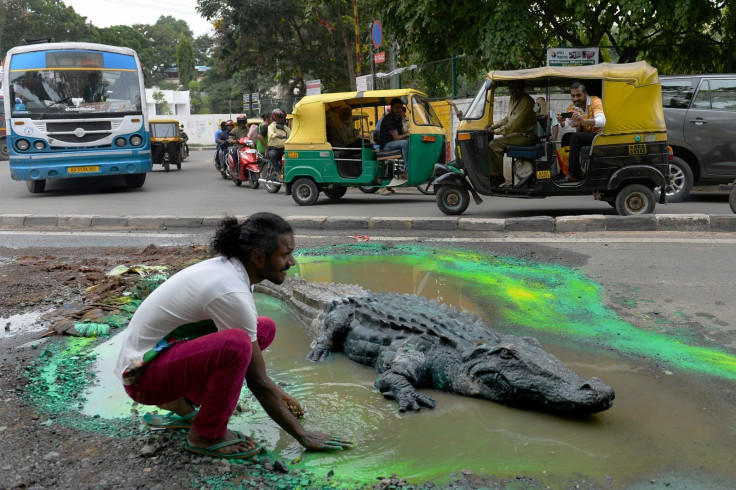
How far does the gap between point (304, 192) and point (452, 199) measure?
11.9 ft

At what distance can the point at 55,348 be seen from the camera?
4.37 meters

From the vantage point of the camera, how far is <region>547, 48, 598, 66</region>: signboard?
12539 mm

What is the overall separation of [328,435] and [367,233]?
5930 millimetres

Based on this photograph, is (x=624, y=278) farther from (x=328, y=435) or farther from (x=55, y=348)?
(x=55, y=348)

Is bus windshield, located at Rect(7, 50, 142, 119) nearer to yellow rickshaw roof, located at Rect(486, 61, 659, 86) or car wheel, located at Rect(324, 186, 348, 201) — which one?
car wheel, located at Rect(324, 186, 348, 201)

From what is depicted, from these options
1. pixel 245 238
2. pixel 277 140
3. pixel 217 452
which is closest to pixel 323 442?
pixel 217 452

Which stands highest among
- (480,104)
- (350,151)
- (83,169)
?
(480,104)

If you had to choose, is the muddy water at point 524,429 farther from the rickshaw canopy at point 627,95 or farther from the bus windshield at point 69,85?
the bus windshield at point 69,85

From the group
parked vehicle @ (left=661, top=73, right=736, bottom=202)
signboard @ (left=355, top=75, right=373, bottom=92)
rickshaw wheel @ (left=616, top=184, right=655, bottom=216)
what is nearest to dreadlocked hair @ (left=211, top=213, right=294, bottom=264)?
rickshaw wheel @ (left=616, top=184, right=655, bottom=216)

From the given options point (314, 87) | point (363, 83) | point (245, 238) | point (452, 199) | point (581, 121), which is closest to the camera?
point (245, 238)

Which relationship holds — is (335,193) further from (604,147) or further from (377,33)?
(604,147)

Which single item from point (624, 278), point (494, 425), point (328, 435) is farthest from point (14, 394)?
point (624, 278)

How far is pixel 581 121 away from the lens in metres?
8.67

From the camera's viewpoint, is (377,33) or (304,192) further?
(377,33)
